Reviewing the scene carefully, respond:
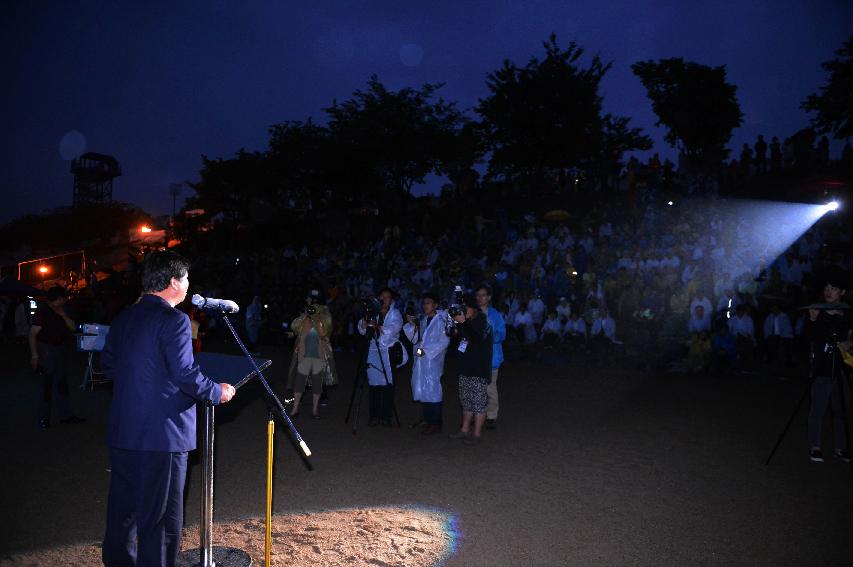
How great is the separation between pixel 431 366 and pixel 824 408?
4432 millimetres

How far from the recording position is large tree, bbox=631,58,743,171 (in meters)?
38.3

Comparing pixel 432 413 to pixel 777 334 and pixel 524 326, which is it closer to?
pixel 524 326

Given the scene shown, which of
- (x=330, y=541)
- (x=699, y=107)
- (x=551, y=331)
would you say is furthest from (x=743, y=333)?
(x=699, y=107)

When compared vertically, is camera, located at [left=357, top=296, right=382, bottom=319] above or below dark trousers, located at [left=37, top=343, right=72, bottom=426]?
above

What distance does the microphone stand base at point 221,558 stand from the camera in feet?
12.8

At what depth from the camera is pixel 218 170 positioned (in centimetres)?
4256

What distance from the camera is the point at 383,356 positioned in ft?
26.9

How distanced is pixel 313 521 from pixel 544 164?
1320 inches

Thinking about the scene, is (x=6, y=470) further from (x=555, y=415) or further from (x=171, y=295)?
(x=555, y=415)

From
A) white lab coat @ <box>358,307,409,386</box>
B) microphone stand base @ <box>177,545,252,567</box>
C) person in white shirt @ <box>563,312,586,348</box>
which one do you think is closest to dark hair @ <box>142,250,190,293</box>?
microphone stand base @ <box>177,545,252,567</box>

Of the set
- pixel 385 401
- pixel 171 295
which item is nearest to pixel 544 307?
pixel 385 401

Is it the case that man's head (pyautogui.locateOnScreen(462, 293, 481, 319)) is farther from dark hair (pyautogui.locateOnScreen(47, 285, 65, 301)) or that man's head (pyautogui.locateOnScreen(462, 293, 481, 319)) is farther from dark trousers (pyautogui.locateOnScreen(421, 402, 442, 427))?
dark hair (pyautogui.locateOnScreen(47, 285, 65, 301))

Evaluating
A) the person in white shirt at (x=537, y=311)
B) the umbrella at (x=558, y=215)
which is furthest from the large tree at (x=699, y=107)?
the person in white shirt at (x=537, y=311)

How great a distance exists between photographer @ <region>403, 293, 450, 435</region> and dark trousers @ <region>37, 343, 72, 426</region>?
186 inches
